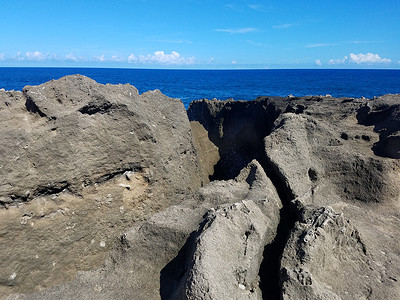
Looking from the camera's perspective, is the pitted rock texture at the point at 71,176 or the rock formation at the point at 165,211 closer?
the rock formation at the point at 165,211

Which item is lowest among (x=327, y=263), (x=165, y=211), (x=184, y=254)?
(x=184, y=254)

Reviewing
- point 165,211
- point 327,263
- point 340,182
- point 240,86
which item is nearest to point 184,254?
point 165,211

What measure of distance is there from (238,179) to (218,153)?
18.2 feet

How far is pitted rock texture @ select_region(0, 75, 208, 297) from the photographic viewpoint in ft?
12.8

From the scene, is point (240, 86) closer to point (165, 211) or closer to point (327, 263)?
point (165, 211)

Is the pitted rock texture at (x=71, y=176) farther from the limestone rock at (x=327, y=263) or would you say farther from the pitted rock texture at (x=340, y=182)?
the limestone rock at (x=327, y=263)

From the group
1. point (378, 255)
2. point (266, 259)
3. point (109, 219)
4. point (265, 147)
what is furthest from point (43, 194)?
point (378, 255)

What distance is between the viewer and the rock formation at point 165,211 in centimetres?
335

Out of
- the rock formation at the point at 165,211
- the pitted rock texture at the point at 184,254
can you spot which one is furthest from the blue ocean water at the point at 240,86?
the pitted rock texture at the point at 184,254

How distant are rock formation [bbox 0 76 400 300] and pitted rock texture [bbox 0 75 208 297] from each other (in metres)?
0.02

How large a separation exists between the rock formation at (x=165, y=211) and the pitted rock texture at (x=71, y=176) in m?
0.02

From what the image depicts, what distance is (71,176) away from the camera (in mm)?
4246

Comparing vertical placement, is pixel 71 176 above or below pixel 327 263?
above

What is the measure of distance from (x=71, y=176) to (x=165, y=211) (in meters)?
1.35
